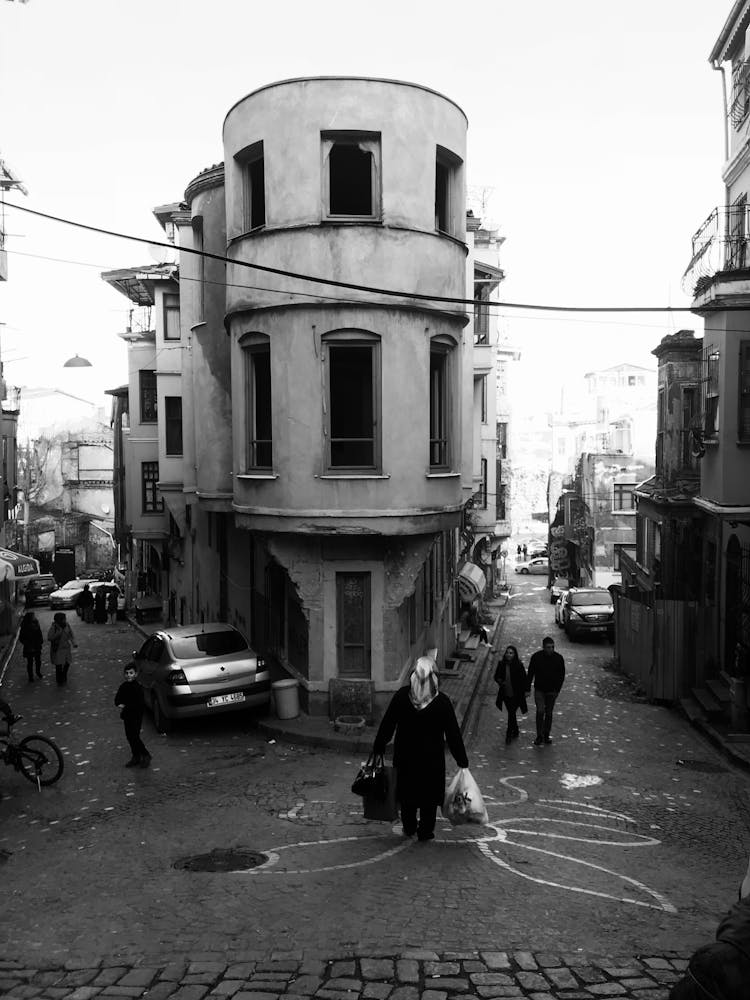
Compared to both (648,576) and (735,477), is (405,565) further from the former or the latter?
(648,576)

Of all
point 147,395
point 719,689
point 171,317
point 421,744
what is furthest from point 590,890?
point 147,395

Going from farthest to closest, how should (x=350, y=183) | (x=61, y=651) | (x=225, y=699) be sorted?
(x=61, y=651) < (x=350, y=183) < (x=225, y=699)

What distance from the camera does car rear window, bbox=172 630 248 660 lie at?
15844 millimetres

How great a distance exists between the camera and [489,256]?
109 feet

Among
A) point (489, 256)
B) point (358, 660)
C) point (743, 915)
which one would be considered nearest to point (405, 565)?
point (358, 660)

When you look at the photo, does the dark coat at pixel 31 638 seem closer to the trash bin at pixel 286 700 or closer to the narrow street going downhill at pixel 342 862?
the narrow street going downhill at pixel 342 862

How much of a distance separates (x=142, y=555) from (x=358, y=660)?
101 feet

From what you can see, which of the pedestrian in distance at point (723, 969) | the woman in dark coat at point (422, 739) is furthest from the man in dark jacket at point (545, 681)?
the pedestrian in distance at point (723, 969)

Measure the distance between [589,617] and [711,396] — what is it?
1452 centimetres

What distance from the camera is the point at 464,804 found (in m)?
8.82

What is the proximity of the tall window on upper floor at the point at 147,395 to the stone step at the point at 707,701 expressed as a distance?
811 inches

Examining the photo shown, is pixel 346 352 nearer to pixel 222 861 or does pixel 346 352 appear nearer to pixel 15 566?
pixel 222 861

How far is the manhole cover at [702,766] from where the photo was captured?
14.1 meters

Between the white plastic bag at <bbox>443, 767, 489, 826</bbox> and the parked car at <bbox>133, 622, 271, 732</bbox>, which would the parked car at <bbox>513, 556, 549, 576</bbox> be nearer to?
the parked car at <bbox>133, 622, 271, 732</bbox>
